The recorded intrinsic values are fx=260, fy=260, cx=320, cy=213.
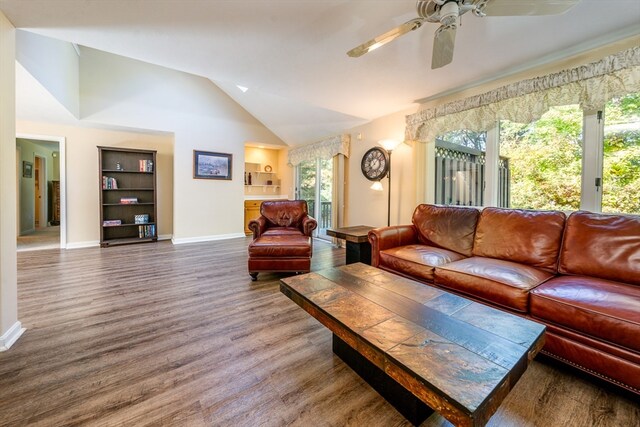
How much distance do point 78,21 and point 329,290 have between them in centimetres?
256

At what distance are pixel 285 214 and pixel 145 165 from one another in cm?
318

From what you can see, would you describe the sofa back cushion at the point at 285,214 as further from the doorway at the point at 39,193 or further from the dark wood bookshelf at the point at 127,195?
the doorway at the point at 39,193

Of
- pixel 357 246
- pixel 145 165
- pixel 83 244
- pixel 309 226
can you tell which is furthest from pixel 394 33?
pixel 83 244

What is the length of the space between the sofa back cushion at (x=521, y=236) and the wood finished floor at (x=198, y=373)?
0.83 m

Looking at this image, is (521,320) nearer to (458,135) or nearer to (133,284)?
(458,135)

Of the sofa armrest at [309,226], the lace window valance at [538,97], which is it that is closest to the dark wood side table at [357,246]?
the sofa armrest at [309,226]

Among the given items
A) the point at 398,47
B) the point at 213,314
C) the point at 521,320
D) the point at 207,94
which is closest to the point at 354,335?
the point at 521,320

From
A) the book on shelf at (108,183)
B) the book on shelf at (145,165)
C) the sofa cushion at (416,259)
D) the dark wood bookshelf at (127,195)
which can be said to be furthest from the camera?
the book on shelf at (145,165)

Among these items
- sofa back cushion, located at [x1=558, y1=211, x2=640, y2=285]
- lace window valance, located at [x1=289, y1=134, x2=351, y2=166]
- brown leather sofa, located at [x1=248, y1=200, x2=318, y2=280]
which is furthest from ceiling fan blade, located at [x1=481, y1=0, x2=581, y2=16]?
lace window valance, located at [x1=289, y1=134, x2=351, y2=166]

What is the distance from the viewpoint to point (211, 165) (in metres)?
5.36

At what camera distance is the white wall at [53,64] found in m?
2.42

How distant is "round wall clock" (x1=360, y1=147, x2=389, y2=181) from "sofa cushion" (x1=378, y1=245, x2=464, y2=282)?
1.58m

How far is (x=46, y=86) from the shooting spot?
300 centimetres

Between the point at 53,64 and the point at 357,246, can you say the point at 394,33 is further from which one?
the point at 53,64
